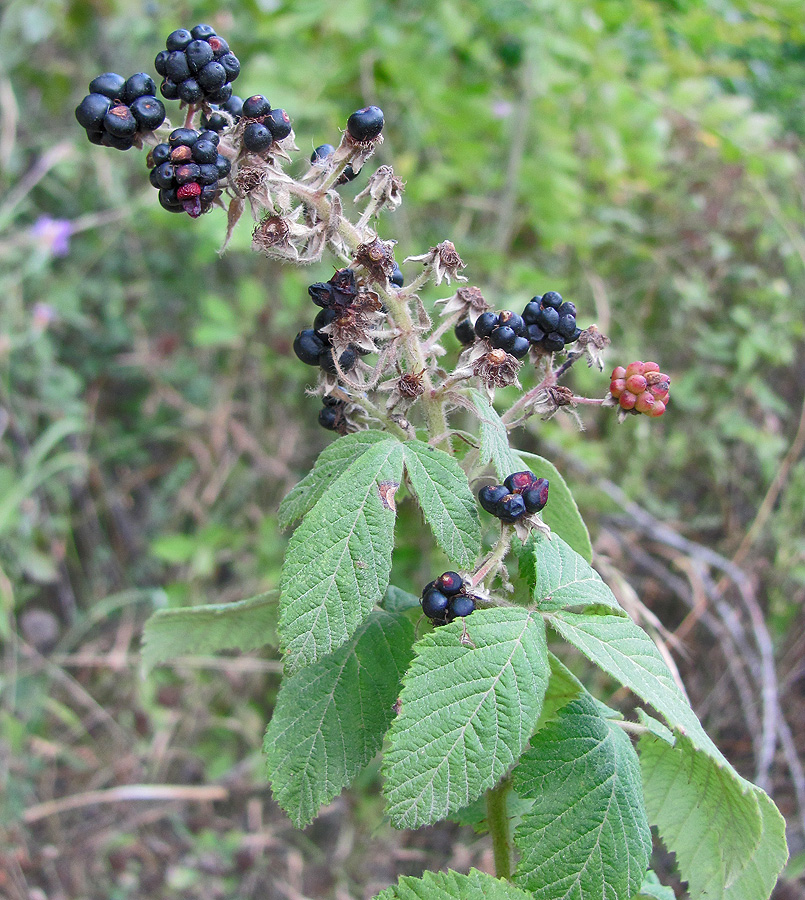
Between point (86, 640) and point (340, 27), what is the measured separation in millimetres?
3310

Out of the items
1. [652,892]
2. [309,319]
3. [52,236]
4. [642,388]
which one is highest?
[642,388]

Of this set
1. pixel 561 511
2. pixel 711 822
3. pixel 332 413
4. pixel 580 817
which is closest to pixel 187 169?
pixel 332 413

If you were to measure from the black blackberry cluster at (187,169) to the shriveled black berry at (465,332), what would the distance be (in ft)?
1.37

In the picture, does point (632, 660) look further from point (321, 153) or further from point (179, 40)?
point (179, 40)

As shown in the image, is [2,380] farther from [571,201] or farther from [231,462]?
[571,201]

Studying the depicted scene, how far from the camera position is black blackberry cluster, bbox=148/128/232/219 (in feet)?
3.11

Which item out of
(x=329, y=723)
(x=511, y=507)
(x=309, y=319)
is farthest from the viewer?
(x=309, y=319)

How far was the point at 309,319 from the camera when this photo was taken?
3.98 m

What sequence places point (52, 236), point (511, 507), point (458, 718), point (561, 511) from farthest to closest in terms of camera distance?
point (52, 236) → point (561, 511) → point (511, 507) → point (458, 718)

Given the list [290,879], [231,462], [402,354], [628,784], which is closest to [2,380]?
[231,462]

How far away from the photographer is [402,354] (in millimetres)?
1100

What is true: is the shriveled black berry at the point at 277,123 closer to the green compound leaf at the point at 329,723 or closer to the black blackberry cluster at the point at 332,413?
the black blackberry cluster at the point at 332,413

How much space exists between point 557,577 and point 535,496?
0.13m

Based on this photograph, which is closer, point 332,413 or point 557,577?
point 557,577
